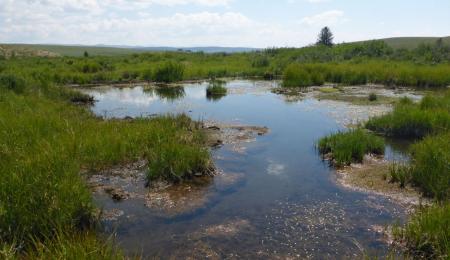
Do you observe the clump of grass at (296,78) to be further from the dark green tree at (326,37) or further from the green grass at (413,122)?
the dark green tree at (326,37)

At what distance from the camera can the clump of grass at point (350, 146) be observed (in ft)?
38.9

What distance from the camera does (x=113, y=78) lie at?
32812mm

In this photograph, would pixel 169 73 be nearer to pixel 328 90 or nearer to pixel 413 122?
pixel 328 90

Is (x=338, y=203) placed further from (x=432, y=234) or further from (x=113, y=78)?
(x=113, y=78)

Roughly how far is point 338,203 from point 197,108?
13044 millimetres

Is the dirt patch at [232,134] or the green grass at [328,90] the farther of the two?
the green grass at [328,90]

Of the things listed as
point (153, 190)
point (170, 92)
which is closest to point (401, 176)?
point (153, 190)

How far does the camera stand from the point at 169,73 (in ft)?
108

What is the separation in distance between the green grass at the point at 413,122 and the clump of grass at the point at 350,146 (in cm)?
223

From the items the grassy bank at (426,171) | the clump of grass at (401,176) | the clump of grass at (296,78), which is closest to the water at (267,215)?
the grassy bank at (426,171)

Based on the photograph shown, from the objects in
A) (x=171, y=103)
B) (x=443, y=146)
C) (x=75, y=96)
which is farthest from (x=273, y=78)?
(x=443, y=146)

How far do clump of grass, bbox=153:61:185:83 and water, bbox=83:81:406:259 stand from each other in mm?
19241

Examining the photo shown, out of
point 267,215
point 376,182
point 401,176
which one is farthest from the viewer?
point 376,182

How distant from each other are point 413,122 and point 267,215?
8.25 meters
